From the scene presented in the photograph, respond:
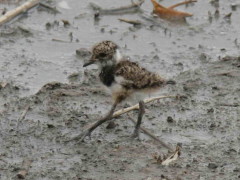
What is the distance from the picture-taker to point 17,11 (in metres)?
9.10

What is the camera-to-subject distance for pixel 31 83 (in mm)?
7801

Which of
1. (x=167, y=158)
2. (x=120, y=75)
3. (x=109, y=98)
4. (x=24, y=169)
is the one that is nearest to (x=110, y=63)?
(x=120, y=75)

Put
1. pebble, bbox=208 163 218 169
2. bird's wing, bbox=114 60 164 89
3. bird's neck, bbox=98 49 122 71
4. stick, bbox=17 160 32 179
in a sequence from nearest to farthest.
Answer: stick, bbox=17 160 32 179
pebble, bbox=208 163 218 169
bird's wing, bbox=114 60 164 89
bird's neck, bbox=98 49 122 71

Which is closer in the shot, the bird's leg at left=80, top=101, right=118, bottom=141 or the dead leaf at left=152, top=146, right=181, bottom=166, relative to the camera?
the dead leaf at left=152, top=146, right=181, bottom=166

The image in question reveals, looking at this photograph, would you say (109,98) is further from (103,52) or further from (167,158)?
(167,158)

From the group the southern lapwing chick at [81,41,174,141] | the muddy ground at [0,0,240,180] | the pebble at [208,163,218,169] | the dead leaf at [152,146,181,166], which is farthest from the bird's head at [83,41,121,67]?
the pebble at [208,163,218,169]

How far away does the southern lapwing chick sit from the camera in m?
6.50

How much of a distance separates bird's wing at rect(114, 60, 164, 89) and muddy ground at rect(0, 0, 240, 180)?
51 centimetres

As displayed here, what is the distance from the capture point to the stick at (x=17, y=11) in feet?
29.2

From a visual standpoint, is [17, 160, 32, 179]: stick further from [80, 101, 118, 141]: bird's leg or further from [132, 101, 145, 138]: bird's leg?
[132, 101, 145, 138]: bird's leg

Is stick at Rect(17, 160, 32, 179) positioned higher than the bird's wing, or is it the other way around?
the bird's wing

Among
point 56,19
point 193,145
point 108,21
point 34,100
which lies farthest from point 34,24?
point 193,145

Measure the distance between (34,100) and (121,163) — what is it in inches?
59.4

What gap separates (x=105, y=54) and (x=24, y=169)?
1.40 meters
